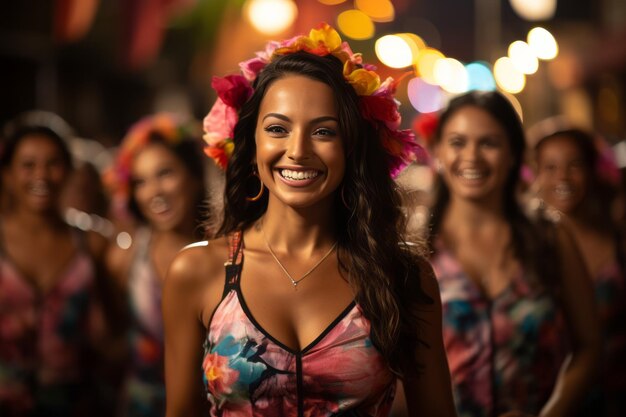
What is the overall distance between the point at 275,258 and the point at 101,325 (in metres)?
2.45

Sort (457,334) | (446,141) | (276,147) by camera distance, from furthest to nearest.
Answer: (446,141) → (457,334) → (276,147)

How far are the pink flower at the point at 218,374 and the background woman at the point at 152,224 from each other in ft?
5.87

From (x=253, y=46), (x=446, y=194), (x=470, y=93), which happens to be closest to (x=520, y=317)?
(x=446, y=194)

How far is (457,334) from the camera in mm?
3529

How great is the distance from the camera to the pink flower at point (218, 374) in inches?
97.0

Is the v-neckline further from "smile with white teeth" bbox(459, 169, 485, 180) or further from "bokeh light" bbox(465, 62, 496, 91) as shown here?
"bokeh light" bbox(465, 62, 496, 91)

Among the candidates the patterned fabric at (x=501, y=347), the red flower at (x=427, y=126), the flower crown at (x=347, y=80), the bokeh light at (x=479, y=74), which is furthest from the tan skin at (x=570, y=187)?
the bokeh light at (x=479, y=74)

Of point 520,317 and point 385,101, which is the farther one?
point 520,317

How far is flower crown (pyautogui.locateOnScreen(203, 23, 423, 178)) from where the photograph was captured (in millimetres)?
2664

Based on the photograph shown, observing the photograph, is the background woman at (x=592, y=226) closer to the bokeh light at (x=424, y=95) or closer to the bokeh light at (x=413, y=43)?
the bokeh light at (x=413, y=43)

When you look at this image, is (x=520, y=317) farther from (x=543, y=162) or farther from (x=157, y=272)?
(x=157, y=272)

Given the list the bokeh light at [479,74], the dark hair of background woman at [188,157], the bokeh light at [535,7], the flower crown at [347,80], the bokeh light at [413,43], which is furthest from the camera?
the bokeh light at [413,43]

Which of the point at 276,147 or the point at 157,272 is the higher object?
the point at 276,147

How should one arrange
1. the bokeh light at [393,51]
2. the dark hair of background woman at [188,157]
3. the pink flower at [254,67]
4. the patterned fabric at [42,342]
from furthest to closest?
the bokeh light at [393,51] < the dark hair of background woman at [188,157] < the patterned fabric at [42,342] < the pink flower at [254,67]
